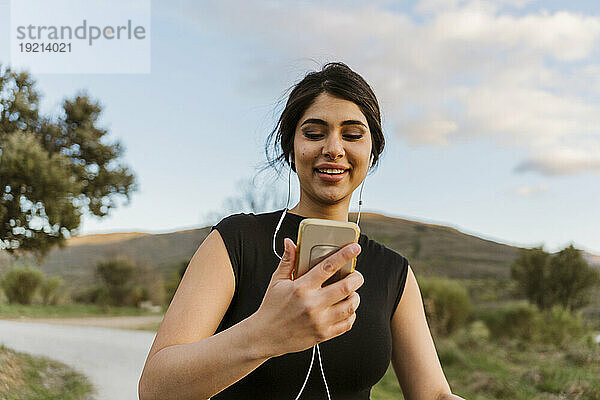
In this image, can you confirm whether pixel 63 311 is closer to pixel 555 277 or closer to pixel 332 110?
pixel 555 277

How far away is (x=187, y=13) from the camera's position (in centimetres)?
745

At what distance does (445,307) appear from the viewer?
23.3 feet

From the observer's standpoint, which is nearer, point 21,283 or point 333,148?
point 333,148

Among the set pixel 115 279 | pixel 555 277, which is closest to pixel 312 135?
pixel 555 277

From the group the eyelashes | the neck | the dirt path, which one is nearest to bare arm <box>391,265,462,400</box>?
the neck

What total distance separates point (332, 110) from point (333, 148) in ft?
0.23

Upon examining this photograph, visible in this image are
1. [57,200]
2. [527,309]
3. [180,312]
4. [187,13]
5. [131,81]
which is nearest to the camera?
[180,312]

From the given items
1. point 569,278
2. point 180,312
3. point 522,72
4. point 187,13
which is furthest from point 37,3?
point 569,278

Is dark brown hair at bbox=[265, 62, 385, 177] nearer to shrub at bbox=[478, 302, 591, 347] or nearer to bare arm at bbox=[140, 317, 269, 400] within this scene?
bare arm at bbox=[140, 317, 269, 400]

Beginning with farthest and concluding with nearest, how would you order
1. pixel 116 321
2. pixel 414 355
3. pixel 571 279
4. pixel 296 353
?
pixel 116 321
pixel 571 279
pixel 414 355
pixel 296 353

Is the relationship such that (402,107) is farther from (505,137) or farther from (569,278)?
(569,278)

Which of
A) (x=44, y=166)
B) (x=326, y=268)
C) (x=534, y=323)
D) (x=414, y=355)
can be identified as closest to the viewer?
(x=326, y=268)

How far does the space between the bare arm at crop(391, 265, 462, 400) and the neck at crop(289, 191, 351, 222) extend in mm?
178

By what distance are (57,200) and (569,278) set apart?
233 inches
